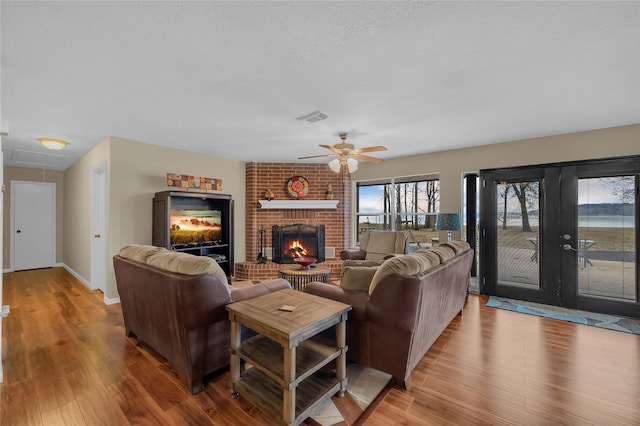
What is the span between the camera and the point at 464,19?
64.2 inches

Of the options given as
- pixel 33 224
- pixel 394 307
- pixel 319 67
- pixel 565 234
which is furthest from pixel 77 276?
pixel 565 234

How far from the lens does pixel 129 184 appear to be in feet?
13.6

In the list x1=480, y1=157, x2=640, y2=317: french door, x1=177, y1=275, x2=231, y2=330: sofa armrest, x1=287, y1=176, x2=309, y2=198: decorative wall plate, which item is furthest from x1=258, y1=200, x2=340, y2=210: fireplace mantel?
x1=177, y1=275, x2=231, y2=330: sofa armrest

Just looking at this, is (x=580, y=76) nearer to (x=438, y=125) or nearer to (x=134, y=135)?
(x=438, y=125)

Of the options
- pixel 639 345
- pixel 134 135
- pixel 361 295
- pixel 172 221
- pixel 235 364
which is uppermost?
pixel 134 135

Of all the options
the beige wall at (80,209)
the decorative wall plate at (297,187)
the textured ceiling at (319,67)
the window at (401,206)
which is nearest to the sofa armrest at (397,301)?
the textured ceiling at (319,67)

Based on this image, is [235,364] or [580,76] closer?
[235,364]

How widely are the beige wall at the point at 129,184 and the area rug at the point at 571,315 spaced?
4793 millimetres

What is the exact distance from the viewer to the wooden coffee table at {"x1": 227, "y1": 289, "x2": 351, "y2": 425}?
1608 mm

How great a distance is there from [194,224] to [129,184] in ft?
3.76

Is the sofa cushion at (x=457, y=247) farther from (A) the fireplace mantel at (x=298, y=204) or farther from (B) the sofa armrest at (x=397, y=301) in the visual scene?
(A) the fireplace mantel at (x=298, y=204)

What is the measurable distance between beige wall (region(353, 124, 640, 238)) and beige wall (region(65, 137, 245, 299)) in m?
3.22

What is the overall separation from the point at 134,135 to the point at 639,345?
6393mm

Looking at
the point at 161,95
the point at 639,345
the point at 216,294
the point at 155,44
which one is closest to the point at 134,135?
the point at 161,95
